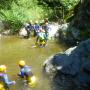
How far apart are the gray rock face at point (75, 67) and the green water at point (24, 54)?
78 centimetres

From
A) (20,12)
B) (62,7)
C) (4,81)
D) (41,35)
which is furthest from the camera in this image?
(62,7)

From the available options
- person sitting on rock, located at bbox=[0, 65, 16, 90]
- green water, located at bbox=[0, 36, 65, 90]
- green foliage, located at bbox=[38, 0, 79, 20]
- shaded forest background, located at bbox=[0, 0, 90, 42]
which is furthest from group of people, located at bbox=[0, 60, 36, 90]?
green foliage, located at bbox=[38, 0, 79, 20]

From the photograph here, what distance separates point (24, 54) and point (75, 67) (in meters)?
6.15

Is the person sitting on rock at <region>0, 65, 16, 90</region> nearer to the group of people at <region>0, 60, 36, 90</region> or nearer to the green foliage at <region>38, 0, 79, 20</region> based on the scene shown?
the group of people at <region>0, 60, 36, 90</region>

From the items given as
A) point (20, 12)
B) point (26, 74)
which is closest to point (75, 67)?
point (26, 74)

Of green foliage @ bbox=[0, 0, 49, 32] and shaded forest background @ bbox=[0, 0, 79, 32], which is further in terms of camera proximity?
shaded forest background @ bbox=[0, 0, 79, 32]

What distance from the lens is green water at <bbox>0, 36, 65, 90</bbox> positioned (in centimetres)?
1552

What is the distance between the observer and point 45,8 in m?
30.4

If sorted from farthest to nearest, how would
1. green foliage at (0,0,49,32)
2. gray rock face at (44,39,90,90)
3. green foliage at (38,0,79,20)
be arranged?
green foliage at (38,0,79,20) → green foliage at (0,0,49,32) → gray rock face at (44,39,90,90)

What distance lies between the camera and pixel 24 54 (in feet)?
67.3

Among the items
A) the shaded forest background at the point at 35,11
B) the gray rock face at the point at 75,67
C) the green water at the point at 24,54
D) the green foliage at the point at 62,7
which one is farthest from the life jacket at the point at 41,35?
the green foliage at the point at 62,7

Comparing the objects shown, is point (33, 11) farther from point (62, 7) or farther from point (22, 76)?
point (22, 76)

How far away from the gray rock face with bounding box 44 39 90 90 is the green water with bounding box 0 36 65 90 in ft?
2.56

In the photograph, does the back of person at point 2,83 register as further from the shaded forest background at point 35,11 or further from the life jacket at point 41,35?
the shaded forest background at point 35,11
